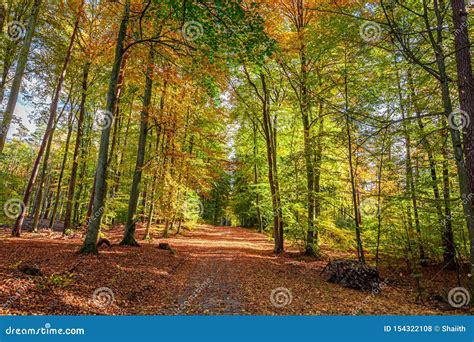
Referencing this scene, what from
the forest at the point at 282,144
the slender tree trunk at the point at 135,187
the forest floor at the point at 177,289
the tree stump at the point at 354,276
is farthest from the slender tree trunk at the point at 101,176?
the tree stump at the point at 354,276

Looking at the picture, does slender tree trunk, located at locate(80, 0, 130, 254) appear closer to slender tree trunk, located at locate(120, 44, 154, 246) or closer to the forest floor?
the forest floor

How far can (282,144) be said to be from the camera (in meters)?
19.1

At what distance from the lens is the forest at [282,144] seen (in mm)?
5871

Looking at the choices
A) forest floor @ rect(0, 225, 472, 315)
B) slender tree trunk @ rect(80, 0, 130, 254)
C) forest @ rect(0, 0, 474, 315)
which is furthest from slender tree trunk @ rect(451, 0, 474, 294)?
slender tree trunk @ rect(80, 0, 130, 254)

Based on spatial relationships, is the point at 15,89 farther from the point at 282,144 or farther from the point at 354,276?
the point at 282,144

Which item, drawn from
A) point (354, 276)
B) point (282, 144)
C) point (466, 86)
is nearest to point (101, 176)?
point (354, 276)

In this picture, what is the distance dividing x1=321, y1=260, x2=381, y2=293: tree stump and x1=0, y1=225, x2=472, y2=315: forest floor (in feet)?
1.04

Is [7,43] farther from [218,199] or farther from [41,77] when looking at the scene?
[218,199]

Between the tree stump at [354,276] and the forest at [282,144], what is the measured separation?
0.06m

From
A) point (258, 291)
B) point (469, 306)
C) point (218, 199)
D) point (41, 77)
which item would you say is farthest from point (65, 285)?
point (218, 199)

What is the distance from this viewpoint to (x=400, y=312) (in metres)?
6.12

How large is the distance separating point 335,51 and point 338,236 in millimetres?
7741

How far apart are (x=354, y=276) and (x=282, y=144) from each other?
11850 millimetres

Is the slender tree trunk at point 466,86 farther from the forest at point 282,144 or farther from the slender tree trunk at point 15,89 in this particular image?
the slender tree trunk at point 15,89
